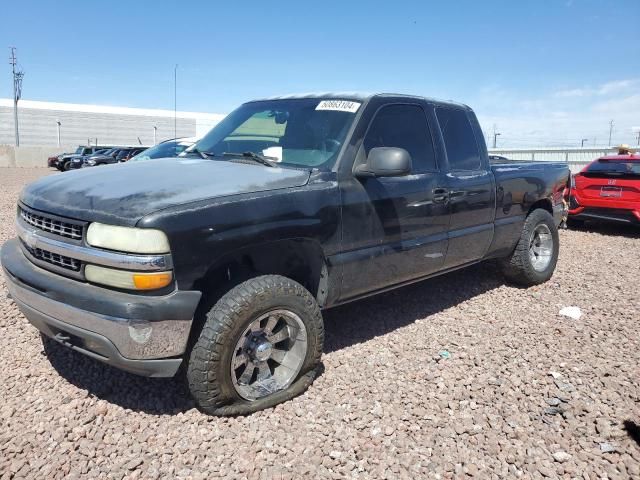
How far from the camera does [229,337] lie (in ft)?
8.95

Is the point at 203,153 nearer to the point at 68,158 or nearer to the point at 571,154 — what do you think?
the point at 571,154

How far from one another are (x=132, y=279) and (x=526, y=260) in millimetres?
4214

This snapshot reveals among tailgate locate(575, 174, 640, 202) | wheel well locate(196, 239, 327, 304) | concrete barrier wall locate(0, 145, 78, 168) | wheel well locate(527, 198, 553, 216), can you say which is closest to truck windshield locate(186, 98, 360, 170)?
wheel well locate(196, 239, 327, 304)

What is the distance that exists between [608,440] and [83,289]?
2.96m

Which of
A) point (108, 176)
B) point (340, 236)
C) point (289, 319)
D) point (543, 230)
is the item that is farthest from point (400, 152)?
point (543, 230)

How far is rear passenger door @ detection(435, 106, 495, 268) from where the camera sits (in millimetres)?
4219

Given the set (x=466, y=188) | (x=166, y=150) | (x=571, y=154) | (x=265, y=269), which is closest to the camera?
(x=265, y=269)

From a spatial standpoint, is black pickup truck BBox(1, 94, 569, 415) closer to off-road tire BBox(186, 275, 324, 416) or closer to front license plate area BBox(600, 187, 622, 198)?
off-road tire BBox(186, 275, 324, 416)

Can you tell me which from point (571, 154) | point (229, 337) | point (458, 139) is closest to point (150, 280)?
point (229, 337)

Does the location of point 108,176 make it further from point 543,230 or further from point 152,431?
point 543,230

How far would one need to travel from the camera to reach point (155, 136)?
69.3 meters

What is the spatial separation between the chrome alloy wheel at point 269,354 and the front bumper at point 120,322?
401 mm

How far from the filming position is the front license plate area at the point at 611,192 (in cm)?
863

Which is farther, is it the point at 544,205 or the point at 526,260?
the point at 544,205
